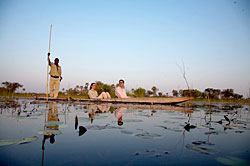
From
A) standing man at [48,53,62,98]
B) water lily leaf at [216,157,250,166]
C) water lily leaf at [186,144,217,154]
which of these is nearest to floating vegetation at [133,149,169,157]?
water lily leaf at [186,144,217,154]

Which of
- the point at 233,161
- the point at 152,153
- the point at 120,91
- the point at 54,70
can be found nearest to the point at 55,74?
the point at 54,70

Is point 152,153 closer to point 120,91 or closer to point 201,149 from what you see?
point 201,149

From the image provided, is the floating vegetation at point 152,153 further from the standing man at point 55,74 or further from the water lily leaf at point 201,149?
the standing man at point 55,74

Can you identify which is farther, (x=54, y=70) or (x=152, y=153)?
(x=54, y=70)

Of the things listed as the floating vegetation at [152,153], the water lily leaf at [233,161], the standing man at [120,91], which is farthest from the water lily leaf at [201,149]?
the standing man at [120,91]

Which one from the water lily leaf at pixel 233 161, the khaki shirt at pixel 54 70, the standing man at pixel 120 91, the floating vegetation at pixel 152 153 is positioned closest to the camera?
the water lily leaf at pixel 233 161

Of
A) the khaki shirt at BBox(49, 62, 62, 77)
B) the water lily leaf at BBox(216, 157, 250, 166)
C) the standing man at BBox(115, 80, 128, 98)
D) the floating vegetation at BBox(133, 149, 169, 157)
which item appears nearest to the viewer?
the water lily leaf at BBox(216, 157, 250, 166)

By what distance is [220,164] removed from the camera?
1218 millimetres

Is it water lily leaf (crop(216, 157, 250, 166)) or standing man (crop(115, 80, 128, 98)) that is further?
standing man (crop(115, 80, 128, 98))

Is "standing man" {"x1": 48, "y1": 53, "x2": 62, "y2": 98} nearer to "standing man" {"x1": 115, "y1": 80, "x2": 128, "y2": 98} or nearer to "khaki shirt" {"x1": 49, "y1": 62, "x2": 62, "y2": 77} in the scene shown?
"khaki shirt" {"x1": 49, "y1": 62, "x2": 62, "y2": 77}

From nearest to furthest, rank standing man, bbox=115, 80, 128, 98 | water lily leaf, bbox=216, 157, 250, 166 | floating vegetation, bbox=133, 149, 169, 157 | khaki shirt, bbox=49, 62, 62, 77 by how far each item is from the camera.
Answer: water lily leaf, bbox=216, 157, 250, 166, floating vegetation, bbox=133, 149, 169, 157, khaki shirt, bbox=49, 62, 62, 77, standing man, bbox=115, 80, 128, 98

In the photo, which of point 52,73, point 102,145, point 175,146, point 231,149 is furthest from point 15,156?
point 52,73

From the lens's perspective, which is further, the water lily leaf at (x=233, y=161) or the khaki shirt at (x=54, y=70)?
the khaki shirt at (x=54, y=70)

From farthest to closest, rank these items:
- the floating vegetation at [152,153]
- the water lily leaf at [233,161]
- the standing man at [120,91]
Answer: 1. the standing man at [120,91]
2. the floating vegetation at [152,153]
3. the water lily leaf at [233,161]
